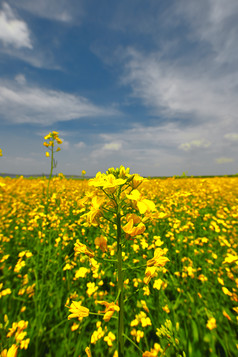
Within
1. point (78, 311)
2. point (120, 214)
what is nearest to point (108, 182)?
point (120, 214)

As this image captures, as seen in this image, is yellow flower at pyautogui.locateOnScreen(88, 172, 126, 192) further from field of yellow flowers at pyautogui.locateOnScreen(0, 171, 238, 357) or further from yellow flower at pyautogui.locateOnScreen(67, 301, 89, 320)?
yellow flower at pyautogui.locateOnScreen(67, 301, 89, 320)

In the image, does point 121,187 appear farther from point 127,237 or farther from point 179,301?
point 179,301

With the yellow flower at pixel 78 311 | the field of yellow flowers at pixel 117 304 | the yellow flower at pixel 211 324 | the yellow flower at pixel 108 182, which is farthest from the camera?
the yellow flower at pixel 211 324

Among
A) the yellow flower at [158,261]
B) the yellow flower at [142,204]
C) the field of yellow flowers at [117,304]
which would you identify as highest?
the yellow flower at [142,204]

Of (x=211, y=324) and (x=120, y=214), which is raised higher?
(x=120, y=214)

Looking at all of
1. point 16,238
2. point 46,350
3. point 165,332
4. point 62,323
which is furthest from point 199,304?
point 16,238

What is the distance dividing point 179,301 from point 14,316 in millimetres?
2278

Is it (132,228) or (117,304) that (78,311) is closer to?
(117,304)

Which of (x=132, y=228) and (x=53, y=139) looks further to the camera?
(x=53, y=139)


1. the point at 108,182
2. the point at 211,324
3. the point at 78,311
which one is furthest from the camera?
the point at 211,324

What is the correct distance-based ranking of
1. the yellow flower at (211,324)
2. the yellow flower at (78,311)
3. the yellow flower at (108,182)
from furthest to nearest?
the yellow flower at (211,324)
the yellow flower at (108,182)
the yellow flower at (78,311)

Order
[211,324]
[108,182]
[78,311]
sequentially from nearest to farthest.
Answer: [78,311], [108,182], [211,324]

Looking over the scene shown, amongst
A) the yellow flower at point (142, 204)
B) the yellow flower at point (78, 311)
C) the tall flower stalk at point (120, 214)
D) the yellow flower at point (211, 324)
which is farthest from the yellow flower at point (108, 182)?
the yellow flower at point (211, 324)

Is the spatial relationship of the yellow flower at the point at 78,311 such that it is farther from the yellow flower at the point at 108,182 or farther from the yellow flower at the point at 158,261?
the yellow flower at the point at 108,182
